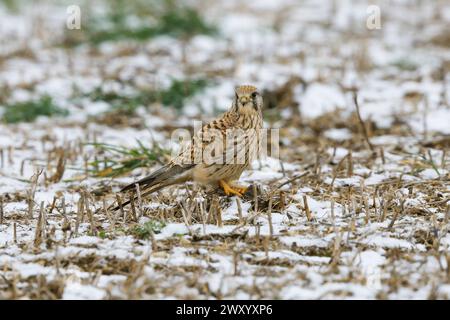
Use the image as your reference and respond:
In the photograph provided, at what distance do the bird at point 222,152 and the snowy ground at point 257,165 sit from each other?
0.18 metres

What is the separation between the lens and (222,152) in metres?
5.01

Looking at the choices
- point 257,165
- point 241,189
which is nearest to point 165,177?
point 241,189

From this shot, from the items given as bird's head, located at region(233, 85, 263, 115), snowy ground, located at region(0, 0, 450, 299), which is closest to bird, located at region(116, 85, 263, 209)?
bird's head, located at region(233, 85, 263, 115)

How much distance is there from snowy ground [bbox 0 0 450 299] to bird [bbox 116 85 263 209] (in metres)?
0.18

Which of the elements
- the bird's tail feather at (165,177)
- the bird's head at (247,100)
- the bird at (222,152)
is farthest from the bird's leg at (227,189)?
the bird's head at (247,100)

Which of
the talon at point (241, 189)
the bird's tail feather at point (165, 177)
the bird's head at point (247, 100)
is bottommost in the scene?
the talon at point (241, 189)

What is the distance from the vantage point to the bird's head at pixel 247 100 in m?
5.16

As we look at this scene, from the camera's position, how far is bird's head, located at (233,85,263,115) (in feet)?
16.9

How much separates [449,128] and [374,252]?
11.9 ft

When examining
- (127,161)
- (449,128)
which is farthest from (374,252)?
(449,128)

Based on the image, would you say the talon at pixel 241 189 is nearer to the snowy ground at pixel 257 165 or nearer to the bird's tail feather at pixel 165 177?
the snowy ground at pixel 257 165
